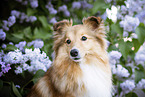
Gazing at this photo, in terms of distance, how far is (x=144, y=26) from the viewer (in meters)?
3.10

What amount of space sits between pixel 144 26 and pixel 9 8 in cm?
375

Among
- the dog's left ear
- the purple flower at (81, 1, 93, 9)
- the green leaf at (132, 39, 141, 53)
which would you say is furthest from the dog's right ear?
the purple flower at (81, 1, 93, 9)

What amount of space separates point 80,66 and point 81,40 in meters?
0.39

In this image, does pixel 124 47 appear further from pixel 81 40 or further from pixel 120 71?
pixel 81 40

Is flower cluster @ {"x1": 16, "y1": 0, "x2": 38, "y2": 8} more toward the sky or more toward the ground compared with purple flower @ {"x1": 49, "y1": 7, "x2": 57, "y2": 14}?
more toward the sky

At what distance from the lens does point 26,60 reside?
9.45ft

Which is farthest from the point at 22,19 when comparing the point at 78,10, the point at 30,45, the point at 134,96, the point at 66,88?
the point at 134,96

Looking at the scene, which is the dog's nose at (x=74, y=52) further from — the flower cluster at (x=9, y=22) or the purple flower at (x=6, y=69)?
the flower cluster at (x=9, y=22)

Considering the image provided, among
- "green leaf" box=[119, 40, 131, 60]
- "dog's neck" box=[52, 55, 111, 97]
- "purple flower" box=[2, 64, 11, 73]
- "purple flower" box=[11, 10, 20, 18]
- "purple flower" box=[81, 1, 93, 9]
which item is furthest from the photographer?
"purple flower" box=[81, 1, 93, 9]

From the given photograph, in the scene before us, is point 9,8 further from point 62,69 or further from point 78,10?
point 62,69

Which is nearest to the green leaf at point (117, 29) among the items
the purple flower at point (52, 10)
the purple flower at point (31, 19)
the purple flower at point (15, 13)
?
the purple flower at point (52, 10)

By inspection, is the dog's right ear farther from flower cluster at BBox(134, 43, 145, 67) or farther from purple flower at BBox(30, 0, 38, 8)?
purple flower at BBox(30, 0, 38, 8)

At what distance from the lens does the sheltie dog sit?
2.24 metres

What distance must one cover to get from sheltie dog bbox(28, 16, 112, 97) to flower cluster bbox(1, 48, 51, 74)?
20.2 inches
